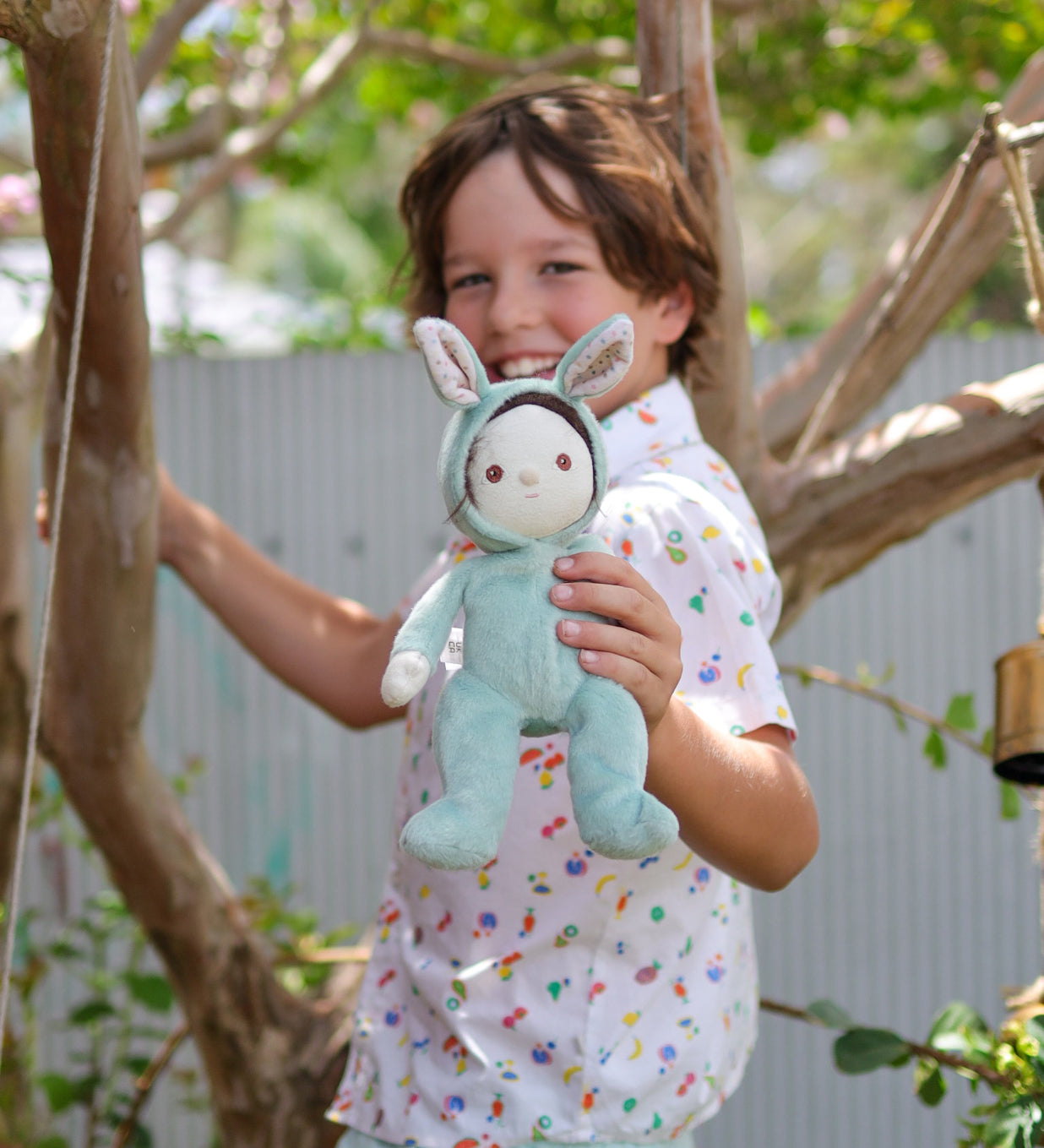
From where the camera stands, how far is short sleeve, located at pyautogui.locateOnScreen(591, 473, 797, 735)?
0.90 meters

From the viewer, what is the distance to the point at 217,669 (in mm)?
3182

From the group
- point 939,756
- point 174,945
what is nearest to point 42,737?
point 174,945

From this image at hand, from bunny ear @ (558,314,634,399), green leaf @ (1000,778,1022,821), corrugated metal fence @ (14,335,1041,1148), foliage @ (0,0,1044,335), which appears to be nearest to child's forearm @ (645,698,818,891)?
bunny ear @ (558,314,634,399)

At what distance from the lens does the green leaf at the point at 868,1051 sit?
1322 mm

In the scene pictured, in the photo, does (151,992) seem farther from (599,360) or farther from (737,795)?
(599,360)

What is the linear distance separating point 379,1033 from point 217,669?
7.29ft

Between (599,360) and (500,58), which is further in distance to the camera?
(500,58)

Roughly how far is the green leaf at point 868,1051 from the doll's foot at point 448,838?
33.8 inches

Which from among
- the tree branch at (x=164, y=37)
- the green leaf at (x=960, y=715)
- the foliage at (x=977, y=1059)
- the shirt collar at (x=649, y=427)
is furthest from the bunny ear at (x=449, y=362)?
the tree branch at (x=164, y=37)

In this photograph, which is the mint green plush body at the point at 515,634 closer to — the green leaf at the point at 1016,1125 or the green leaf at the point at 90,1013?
the green leaf at the point at 1016,1125

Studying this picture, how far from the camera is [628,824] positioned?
63 cm

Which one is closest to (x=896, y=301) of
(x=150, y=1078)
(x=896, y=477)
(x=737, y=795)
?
(x=896, y=477)

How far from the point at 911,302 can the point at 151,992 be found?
5.34 feet

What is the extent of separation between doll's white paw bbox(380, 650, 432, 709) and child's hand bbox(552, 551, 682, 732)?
0.28 feet
